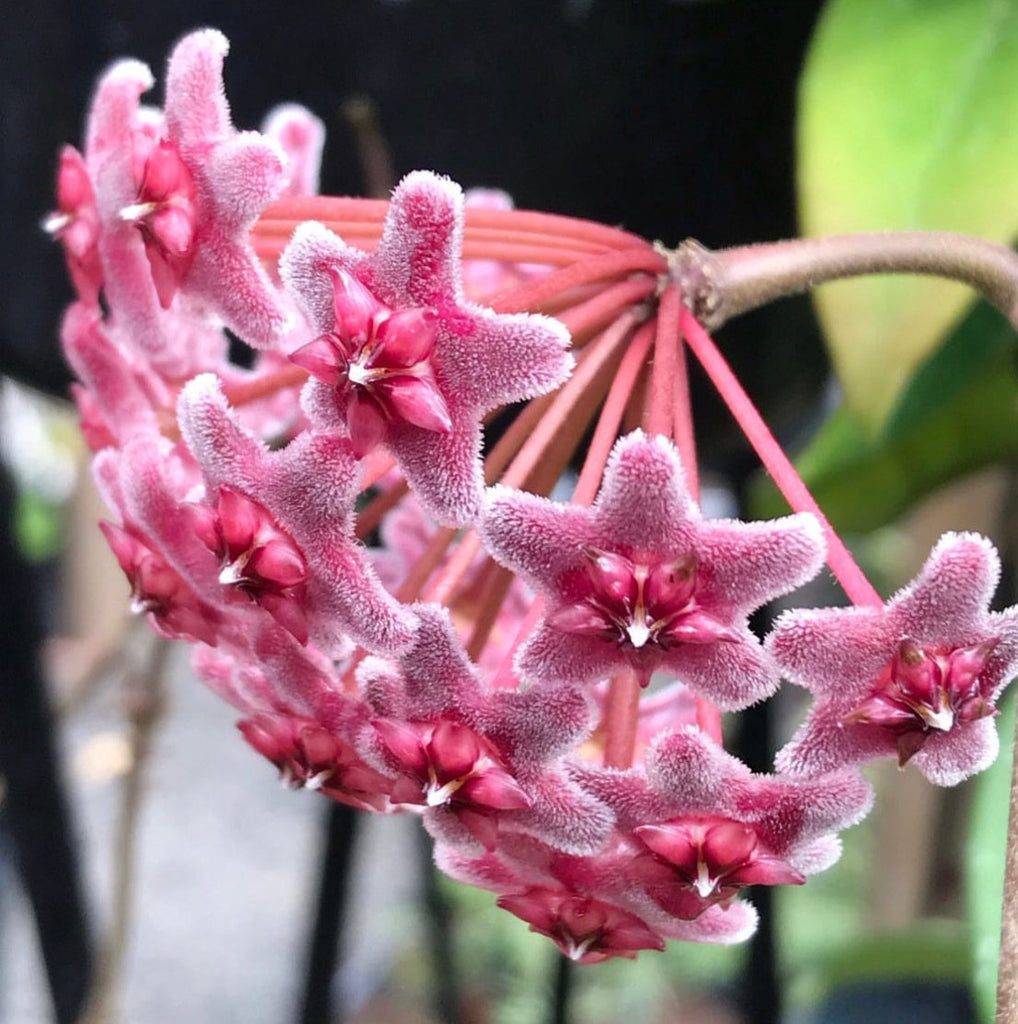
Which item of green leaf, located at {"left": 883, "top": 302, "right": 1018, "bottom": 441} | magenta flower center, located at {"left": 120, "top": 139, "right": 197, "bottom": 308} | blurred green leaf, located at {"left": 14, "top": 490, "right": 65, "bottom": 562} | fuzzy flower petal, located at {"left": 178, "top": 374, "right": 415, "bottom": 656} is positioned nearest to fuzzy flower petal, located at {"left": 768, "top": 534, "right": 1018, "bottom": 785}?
fuzzy flower petal, located at {"left": 178, "top": 374, "right": 415, "bottom": 656}

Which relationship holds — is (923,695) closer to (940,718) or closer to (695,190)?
(940,718)

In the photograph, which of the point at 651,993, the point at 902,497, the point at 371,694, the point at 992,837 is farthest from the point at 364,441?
the point at 651,993

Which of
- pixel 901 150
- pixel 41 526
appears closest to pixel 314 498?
pixel 901 150

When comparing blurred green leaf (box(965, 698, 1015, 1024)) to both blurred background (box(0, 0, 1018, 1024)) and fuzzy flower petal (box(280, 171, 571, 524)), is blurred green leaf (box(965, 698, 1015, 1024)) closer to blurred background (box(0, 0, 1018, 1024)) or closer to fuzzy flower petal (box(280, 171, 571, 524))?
blurred background (box(0, 0, 1018, 1024))

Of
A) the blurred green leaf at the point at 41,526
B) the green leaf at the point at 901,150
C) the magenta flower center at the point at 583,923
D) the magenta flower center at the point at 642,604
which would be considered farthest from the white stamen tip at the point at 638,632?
the blurred green leaf at the point at 41,526

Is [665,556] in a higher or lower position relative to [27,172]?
lower

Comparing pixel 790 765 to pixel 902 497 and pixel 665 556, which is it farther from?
pixel 902 497
